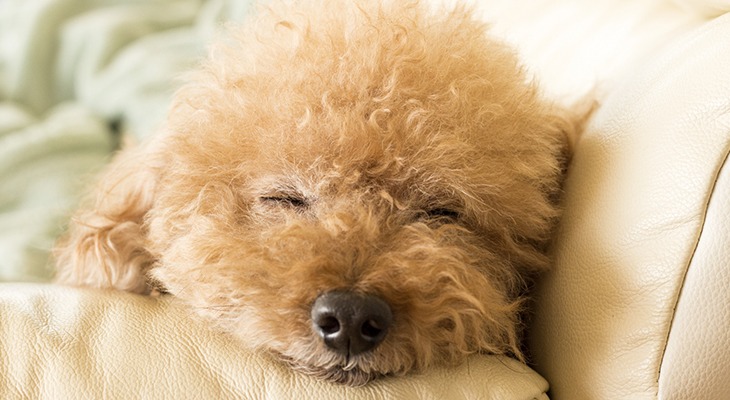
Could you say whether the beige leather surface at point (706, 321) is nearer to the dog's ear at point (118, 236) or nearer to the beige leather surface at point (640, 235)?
the beige leather surface at point (640, 235)

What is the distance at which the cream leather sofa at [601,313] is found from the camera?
899 millimetres

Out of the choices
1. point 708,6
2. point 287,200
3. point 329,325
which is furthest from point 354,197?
point 708,6

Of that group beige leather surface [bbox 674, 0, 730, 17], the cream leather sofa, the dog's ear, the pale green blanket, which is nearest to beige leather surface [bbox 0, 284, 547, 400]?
the cream leather sofa

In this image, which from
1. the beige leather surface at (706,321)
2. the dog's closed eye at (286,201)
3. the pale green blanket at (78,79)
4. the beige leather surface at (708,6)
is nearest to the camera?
the beige leather surface at (706,321)

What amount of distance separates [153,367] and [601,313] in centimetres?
58

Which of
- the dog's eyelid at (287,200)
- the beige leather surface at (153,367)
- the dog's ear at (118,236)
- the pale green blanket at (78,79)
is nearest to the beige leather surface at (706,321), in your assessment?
the beige leather surface at (153,367)

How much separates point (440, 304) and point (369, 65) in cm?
36

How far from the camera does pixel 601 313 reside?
3.26 ft

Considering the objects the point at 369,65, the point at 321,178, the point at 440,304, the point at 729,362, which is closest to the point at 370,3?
the point at 369,65

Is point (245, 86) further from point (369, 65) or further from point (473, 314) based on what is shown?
point (473, 314)

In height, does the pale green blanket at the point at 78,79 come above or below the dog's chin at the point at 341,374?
below

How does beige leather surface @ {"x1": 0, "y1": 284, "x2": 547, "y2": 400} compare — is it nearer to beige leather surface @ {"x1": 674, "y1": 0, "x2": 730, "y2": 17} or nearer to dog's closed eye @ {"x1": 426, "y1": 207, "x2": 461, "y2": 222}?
dog's closed eye @ {"x1": 426, "y1": 207, "x2": 461, "y2": 222}

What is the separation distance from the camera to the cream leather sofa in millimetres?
899

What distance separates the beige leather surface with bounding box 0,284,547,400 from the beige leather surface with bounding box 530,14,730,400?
97 millimetres
